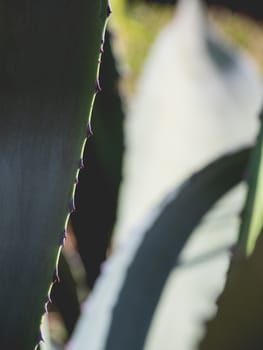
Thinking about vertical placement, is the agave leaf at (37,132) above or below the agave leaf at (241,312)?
above

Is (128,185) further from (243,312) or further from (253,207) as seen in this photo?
(243,312)

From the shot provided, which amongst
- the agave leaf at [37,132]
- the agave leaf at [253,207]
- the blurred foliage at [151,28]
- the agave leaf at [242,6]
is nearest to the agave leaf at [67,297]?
the agave leaf at [253,207]

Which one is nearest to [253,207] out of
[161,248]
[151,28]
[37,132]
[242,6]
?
[161,248]

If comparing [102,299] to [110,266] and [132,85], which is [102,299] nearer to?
[110,266]

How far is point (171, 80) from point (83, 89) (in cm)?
64

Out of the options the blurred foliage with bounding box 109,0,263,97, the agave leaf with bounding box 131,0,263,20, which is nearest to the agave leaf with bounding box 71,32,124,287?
the blurred foliage with bounding box 109,0,263,97

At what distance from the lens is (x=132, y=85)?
324 cm

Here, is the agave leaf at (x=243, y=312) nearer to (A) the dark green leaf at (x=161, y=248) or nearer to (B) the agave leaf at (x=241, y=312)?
(B) the agave leaf at (x=241, y=312)

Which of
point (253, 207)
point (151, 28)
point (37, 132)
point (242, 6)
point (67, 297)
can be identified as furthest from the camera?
point (242, 6)

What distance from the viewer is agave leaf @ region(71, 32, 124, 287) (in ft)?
3.03

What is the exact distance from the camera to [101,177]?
37.0 inches

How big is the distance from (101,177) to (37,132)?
0.45 meters

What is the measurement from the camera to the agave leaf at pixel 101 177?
92cm

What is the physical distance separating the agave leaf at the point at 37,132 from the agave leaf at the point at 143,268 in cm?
22
